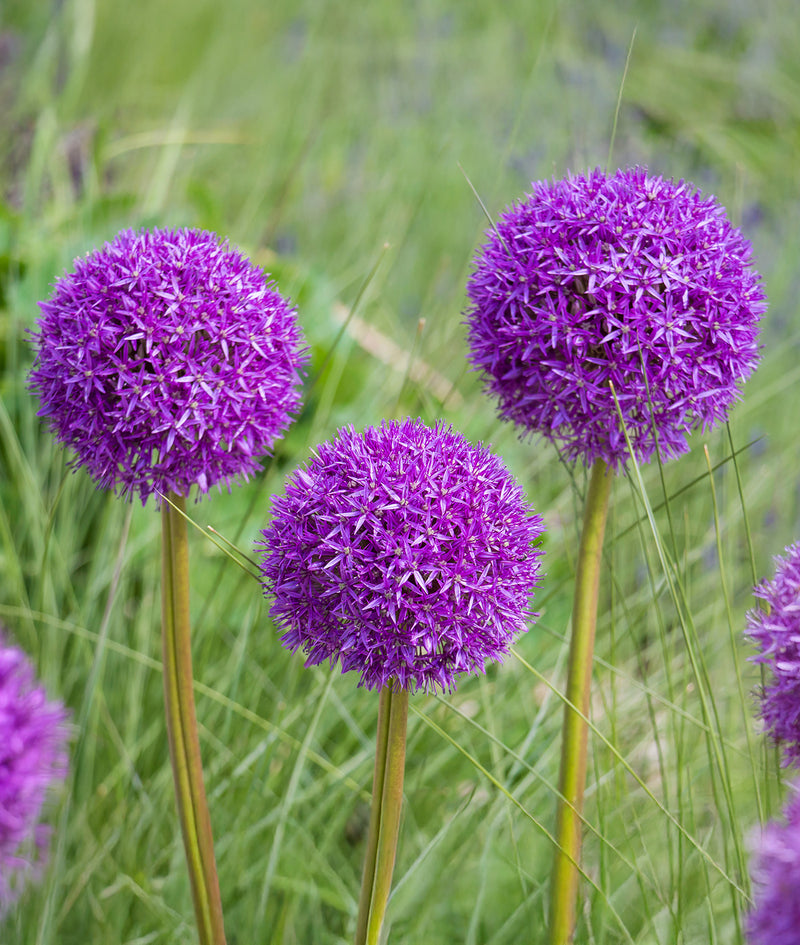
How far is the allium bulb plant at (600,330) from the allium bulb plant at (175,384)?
401mm

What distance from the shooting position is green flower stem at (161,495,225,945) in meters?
1.66

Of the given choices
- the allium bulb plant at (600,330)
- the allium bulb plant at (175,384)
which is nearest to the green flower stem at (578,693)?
the allium bulb plant at (600,330)

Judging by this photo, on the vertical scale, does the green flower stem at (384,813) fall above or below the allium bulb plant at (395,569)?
A: below

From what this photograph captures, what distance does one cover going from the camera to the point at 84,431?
1.65 meters

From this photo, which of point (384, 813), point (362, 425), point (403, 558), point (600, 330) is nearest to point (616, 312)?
point (600, 330)

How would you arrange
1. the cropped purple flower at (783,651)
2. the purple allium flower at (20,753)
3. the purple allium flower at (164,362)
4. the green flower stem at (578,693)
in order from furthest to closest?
the green flower stem at (578,693)
the purple allium flower at (164,362)
the cropped purple flower at (783,651)
the purple allium flower at (20,753)

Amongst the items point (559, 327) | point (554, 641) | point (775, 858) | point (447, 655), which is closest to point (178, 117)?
point (554, 641)

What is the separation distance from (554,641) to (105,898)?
4.66 ft

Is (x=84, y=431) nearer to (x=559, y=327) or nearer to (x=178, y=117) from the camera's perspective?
(x=559, y=327)

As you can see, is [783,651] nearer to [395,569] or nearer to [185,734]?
[395,569]

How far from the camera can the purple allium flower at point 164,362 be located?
1.57 metres

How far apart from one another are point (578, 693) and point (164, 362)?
0.88 meters

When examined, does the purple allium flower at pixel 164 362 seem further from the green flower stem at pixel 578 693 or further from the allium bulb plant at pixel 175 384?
the green flower stem at pixel 578 693

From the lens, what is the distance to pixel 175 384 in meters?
1.58
